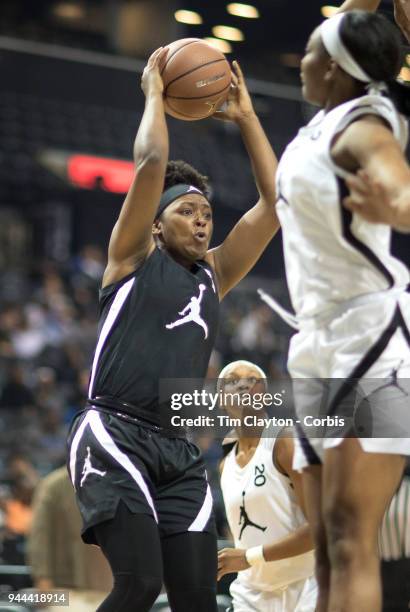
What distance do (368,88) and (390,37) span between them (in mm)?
152

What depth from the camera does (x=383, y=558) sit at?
362 cm

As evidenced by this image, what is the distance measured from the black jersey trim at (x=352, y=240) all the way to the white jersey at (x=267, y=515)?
1.78m

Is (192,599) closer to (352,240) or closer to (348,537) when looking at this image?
(348,537)

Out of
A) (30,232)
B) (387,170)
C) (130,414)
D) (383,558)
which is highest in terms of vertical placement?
(30,232)

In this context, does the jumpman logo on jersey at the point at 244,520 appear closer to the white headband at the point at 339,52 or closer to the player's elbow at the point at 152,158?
the player's elbow at the point at 152,158

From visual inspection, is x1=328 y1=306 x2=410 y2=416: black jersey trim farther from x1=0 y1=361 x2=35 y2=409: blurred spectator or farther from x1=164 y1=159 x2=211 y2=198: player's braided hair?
x1=0 y1=361 x2=35 y2=409: blurred spectator

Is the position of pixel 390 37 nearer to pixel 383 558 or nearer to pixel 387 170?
pixel 387 170

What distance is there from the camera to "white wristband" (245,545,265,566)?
4.25m

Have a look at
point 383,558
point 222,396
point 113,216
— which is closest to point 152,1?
point 113,216

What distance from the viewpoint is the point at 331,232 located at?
2920 mm

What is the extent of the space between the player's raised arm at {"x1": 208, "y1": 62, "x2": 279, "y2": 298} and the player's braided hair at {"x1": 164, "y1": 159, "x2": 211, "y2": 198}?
24 cm

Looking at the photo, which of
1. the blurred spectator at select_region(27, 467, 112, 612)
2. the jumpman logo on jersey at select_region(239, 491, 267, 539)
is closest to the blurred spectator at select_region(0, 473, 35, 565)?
the blurred spectator at select_region(27, 467, 112, 612)

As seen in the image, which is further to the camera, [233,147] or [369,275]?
[233,147]

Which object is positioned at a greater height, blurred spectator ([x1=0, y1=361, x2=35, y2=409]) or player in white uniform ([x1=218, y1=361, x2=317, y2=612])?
blurred spectator ([x1=0, y1=361, x2=35, y2=409])
